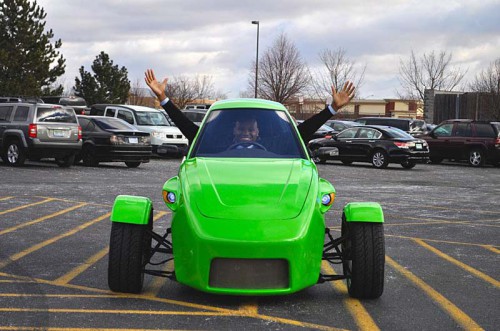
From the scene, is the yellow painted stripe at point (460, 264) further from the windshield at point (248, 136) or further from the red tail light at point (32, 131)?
the red tail light at point (32, 131)

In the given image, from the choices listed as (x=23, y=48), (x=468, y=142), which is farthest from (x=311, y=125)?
(x=23, y=48)

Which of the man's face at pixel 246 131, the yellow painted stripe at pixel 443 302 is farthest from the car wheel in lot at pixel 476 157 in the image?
the man's face at pixel 246 131

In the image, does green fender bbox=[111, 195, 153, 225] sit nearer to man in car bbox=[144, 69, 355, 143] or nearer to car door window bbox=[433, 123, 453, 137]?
man in car bbox=[144, 69, 355, 143]

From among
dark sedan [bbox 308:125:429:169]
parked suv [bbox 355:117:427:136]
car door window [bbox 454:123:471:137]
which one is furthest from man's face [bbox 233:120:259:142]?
parked suv [bbox 355:117:427:136]

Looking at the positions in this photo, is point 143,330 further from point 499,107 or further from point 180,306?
point 499,107

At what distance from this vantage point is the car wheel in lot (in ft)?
94.1

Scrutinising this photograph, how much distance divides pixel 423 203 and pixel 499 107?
3757cm

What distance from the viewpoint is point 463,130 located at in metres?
29.4

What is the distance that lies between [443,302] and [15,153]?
17.1 m

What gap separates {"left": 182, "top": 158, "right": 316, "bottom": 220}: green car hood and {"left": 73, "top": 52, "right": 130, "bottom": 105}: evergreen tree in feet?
179

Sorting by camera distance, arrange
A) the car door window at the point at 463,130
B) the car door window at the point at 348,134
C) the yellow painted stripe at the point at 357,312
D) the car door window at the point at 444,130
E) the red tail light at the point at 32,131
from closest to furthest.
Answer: the yellow painted stripe at the point at 357,312
the red tail light at the point at 32,131
the car door window at the point at 348,134
the car door window at the point at 463,130
the car door window at the point at 444,130

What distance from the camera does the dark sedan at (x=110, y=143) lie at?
22.7 m

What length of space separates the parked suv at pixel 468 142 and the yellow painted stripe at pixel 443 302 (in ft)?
70.3

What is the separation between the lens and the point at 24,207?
12586 mm
